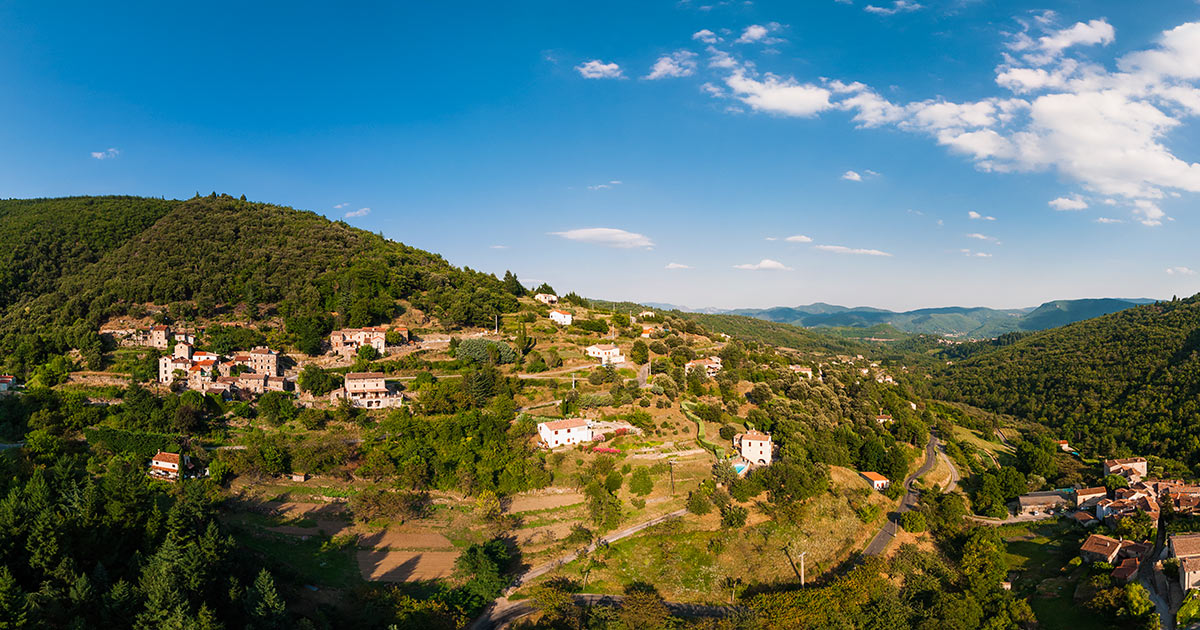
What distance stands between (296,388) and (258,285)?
68.0 feet

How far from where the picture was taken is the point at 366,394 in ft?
142

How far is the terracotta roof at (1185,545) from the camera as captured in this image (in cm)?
2520

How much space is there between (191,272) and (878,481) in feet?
238

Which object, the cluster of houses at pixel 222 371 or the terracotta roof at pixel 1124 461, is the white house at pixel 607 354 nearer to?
the cluster of houses at pixel 222 371

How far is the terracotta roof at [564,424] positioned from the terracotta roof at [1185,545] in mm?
32055

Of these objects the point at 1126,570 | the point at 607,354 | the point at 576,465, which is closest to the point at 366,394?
the point at 576,465

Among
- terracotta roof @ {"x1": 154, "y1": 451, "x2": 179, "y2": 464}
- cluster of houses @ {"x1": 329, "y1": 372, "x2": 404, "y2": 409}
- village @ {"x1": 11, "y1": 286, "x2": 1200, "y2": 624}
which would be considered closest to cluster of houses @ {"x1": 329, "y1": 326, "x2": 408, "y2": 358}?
village @ {"x1": 11, "y1": 286, "x2": 1200, "y2": 624}

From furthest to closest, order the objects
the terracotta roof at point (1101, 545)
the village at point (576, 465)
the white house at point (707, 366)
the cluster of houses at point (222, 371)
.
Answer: the white house at point (707, 366), the cluster of houses at point (222, 371), the terracotta roof at point (1101, 545), the village at point (576, 465)

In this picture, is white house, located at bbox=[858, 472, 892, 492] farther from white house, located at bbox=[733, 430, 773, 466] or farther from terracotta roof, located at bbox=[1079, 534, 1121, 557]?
terracotta roof, located at bbox=[1079, 534, 1121, 557]

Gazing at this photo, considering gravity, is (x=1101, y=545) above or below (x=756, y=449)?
below

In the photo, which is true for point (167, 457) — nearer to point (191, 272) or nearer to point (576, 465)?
point (576, 465)

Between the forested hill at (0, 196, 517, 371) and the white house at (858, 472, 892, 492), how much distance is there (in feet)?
131

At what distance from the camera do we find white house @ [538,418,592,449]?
38.8m

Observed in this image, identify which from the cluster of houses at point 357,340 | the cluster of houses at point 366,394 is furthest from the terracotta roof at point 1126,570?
the cluster of houses at point 357,340
